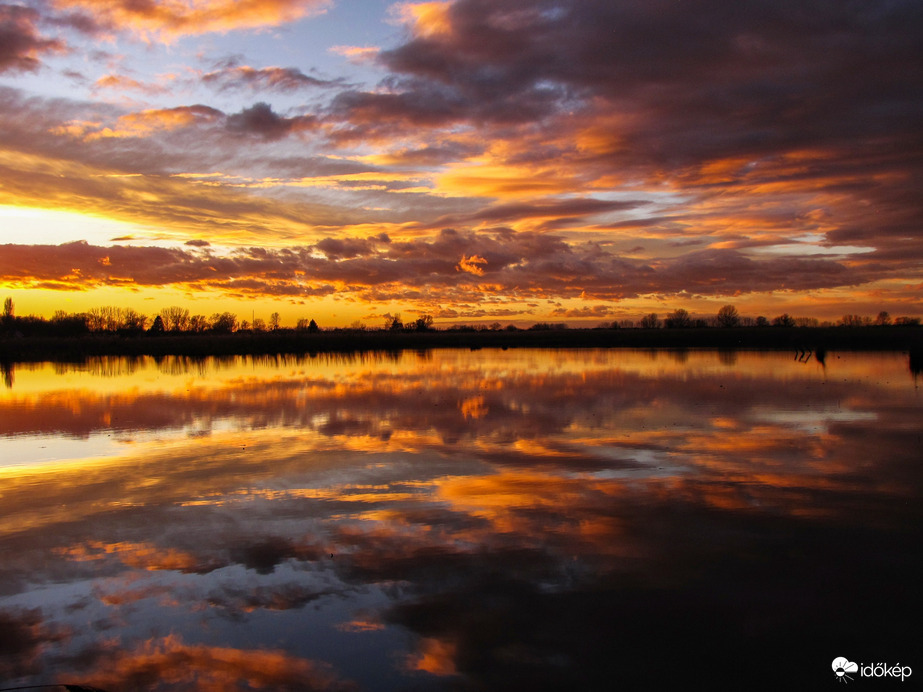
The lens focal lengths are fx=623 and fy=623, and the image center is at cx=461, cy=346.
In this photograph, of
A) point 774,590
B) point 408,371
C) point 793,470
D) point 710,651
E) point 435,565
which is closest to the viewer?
point 710,651

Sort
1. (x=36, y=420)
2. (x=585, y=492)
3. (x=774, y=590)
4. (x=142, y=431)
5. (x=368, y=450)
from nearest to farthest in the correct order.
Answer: (x=774, y=590)
(x=585, y=492)
(x=368, y=450)
(x=142, y=431)
(x=36, y=420)

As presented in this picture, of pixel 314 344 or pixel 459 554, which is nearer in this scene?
pixel 459 554

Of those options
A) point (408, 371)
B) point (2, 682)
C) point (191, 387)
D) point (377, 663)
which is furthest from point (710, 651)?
point (408, 371)

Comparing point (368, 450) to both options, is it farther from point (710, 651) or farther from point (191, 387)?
point (191, 387)

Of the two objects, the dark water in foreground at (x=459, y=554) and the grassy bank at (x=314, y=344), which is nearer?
the dark water in foreground at (x=459, y=554)

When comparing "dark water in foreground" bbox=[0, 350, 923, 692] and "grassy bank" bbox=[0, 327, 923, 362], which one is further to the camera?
"grassy bank" bbox=[0, 327, 923, 362]

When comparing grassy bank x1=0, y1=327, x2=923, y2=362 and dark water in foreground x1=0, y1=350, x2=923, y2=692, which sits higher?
grassy bank x1=0, y1=327, x2=923, y2=362

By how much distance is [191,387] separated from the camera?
89.6ft

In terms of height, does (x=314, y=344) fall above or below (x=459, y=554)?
above

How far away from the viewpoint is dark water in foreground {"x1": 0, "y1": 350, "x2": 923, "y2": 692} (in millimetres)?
5246

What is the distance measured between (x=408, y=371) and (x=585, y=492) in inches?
1037

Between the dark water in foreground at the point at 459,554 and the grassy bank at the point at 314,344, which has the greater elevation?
the grassy bank at the point at 314,344

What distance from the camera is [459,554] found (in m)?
7.35

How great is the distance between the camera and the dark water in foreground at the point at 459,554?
5246 mm
